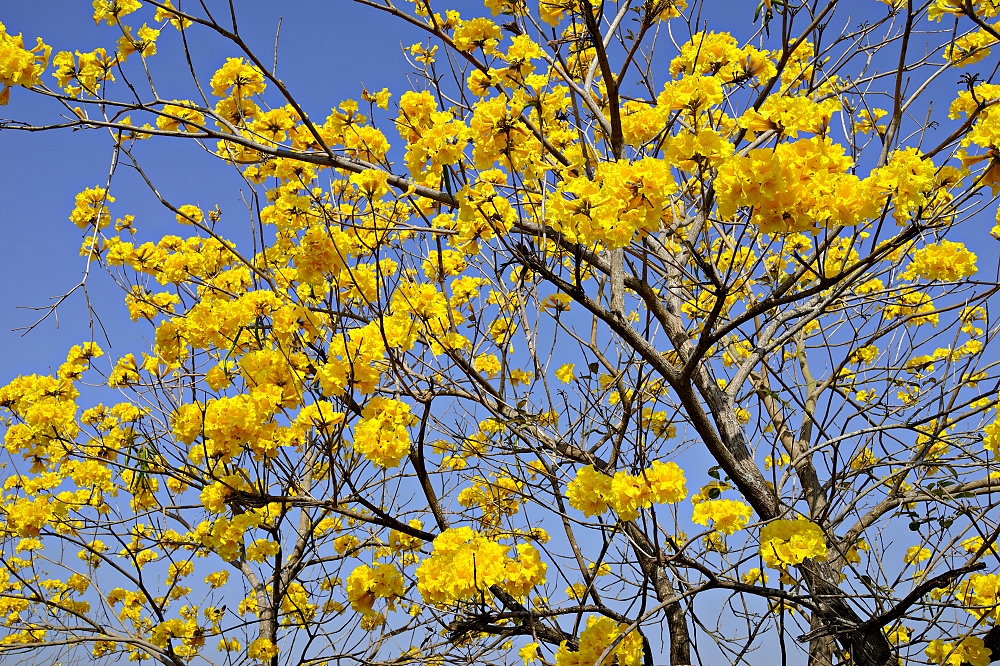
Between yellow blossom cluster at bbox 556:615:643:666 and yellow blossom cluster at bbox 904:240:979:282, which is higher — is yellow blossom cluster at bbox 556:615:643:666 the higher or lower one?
the lower one

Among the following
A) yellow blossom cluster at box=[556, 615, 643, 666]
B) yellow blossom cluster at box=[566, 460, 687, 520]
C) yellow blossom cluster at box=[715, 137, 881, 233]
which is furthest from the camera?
yellow blossom cluster at box=[556, 615, 643, 666]

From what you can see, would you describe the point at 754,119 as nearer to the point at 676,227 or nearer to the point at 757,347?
the point at 676,227

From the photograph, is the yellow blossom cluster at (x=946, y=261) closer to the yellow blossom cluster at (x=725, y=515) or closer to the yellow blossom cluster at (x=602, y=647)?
the yellow blossom cluster at (x=725, y=515)

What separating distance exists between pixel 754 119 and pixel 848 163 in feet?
0.86

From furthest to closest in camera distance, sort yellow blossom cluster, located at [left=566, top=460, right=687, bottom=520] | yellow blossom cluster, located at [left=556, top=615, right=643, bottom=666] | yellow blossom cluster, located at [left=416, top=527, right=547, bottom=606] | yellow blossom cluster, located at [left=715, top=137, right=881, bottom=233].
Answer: yellow blossom cluster, located at [left=556, top=615, right=643, bottom=666] < yellow blossom cluster, located at [left=416, top=527, right=547, bottom=606] < yellow blossom cluster, located at [left=566, top=460, right=687, bottom=520] < yellow blossom cluster, located at [left=715, top=137, right=881, bottom=233]

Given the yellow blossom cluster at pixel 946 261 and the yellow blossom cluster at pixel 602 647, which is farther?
the yellow blossom cluster at pixel 602 647

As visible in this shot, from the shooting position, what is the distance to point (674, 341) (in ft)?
11.5

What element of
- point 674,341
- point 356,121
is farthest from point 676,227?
point 356,121

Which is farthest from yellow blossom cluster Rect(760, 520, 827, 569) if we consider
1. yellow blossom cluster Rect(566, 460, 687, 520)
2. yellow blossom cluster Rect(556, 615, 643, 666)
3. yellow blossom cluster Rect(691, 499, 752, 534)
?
yellow blossom cluster Rect(556, 615, 643, 666)

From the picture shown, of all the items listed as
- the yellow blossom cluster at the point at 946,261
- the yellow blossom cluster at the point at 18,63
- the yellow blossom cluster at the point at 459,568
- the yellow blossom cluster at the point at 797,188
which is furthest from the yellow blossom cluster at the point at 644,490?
the yellow blossom cluster at the point at 18,63

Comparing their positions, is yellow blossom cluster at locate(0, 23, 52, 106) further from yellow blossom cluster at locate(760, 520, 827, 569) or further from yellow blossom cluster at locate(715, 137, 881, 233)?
yellow blossom cluster at locate(760, 520, 827, 569)

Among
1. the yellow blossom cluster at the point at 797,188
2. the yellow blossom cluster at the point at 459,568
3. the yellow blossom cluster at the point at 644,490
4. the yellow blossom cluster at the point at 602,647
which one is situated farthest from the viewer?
the yellow blossom cluster at the point at 602,647

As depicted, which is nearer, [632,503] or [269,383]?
[632,503]

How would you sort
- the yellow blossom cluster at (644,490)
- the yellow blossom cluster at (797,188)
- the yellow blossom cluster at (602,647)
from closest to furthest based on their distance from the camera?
the yellow blossom cluster at (797,188)
the yellow blossom cluster at (644,490)
the yellow blossom cluster at (602,647)
